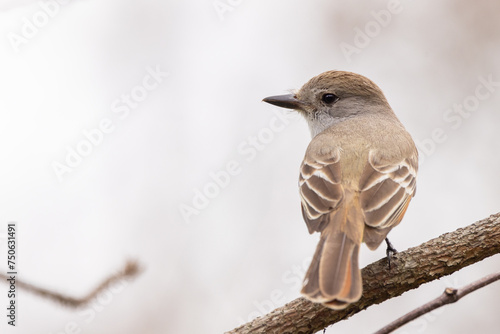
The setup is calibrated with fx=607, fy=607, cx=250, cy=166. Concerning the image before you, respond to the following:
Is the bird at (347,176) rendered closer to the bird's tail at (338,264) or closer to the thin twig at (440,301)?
the bird's tail at (338,264)

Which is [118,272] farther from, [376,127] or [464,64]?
[464,64]

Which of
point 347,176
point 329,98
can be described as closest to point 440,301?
point 347,176

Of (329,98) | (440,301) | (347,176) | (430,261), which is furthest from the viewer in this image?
(329,98)

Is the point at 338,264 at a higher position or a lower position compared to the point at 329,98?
lower

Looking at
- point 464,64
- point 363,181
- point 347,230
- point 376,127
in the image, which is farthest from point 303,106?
point 464,64

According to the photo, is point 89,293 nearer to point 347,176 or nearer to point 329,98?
point 347,176

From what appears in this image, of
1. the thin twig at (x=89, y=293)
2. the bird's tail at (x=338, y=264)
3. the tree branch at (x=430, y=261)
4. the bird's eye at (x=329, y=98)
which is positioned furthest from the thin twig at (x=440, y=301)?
the bird's eye at (x=329, y=98)

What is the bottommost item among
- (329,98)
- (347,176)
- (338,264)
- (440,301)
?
(440,301)

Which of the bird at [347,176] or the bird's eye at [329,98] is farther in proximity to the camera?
the bird's eye at [329,98]
